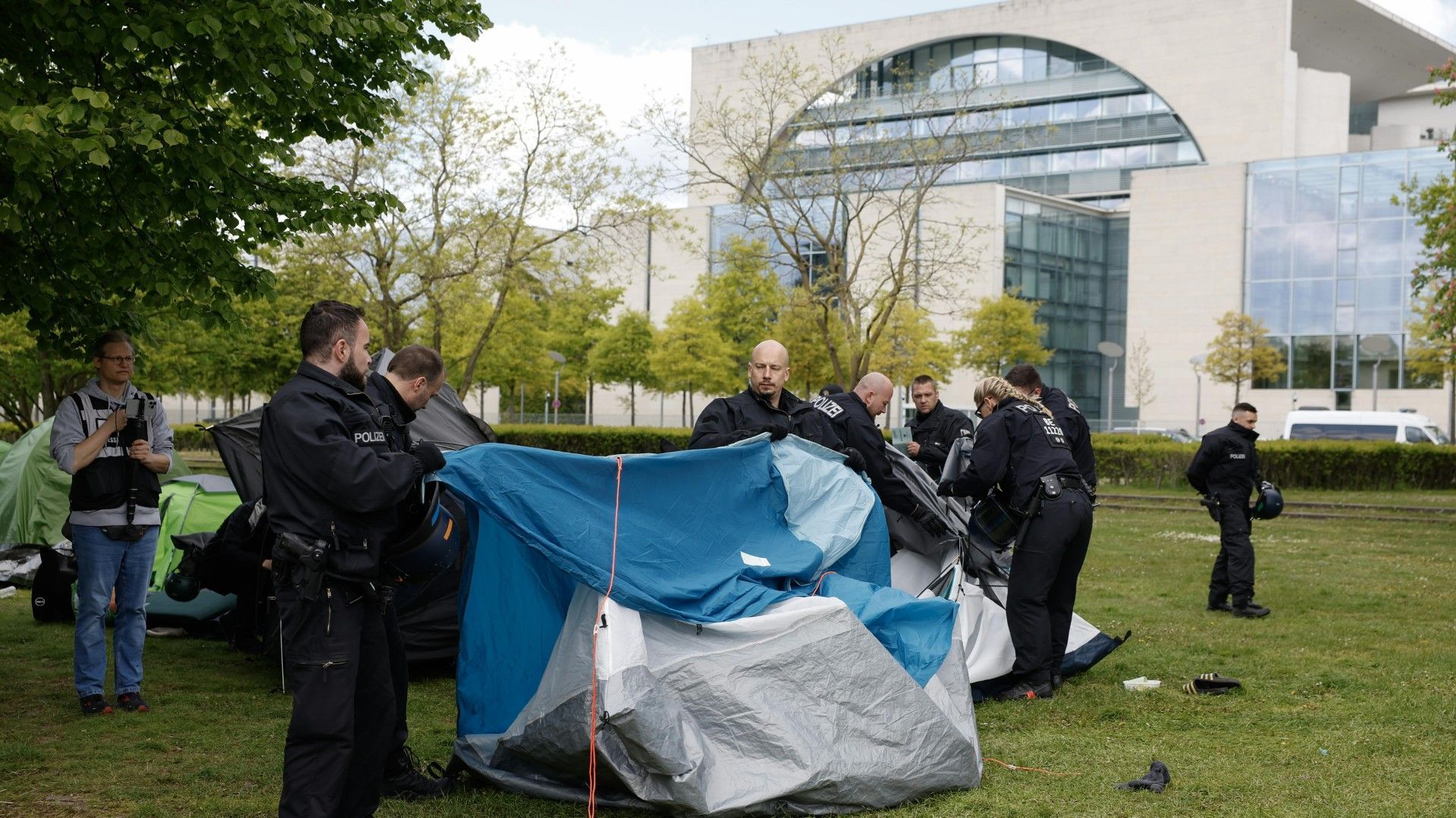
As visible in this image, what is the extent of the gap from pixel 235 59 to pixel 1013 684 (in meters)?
5.74

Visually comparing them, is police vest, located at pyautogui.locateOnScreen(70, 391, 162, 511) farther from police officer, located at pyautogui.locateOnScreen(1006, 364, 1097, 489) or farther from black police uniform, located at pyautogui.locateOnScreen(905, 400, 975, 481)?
black police uniform, located at pyautogui.locateOnScreen(905, 400, 975, 481)

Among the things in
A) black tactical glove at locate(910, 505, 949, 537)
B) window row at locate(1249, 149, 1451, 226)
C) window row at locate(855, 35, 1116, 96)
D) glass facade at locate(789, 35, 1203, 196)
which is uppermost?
window row at locate(855, 35, 1116, 96)

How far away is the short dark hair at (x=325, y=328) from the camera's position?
4434 millimetres

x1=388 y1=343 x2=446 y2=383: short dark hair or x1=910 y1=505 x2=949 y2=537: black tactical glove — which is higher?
x1=388 y1=343 x2=446 y2=383: short dark hair

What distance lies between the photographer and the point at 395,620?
16.3 feet

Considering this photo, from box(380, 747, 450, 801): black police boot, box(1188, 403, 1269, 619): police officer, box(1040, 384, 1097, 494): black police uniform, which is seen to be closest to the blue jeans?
box(380, 747, 450, 801): black police boot

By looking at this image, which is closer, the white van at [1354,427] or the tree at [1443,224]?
the tree at [1443,224]

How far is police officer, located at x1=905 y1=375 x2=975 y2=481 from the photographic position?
33.6 feet

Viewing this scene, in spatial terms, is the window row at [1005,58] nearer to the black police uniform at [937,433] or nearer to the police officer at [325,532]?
the black police uniform at [937,433]

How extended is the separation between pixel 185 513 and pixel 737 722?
640 centimetres

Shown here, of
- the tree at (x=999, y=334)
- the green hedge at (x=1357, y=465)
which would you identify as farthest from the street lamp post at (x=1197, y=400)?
the green hedge at (x=1357, y=465)

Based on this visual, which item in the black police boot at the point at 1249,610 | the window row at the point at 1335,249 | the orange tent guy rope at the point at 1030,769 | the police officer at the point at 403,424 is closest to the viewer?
the police officer at the point at 403,424

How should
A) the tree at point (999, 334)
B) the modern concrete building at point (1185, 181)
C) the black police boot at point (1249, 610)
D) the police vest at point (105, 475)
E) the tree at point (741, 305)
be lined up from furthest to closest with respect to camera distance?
1. the modern concrete building at point (1185, 181)
2. the tree at point (999, 334)
3. the tree at point (741, 305)
4. the black police boot at point (1249, 610)
5. the police vest at point (105, 475)

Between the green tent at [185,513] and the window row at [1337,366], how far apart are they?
154 feet
